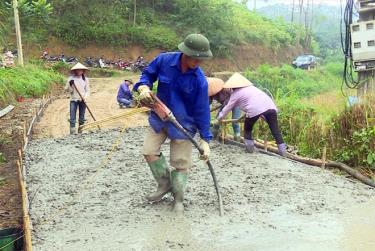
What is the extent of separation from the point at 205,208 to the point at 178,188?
38cm

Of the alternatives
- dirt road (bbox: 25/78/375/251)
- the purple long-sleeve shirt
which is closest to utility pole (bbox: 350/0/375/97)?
the purple long-sleeve shirt

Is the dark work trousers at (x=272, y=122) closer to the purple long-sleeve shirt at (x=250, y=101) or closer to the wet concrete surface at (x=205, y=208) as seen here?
the purple long-sleeve shirt at (x=250, y=101)

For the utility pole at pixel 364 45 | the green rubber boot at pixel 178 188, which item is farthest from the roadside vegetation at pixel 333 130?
the green rubber boot at pixel 178 188

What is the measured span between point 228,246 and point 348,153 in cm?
337

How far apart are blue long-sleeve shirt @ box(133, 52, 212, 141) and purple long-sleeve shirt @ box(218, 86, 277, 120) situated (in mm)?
2373

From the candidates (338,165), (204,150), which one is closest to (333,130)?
(338,165)

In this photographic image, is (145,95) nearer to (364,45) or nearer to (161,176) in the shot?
(161,176)

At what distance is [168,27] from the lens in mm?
33375

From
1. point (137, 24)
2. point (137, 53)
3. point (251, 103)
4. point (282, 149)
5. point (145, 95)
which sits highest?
point (137, 24)

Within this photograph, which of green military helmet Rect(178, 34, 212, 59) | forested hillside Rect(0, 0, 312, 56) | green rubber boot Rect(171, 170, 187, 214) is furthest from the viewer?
forested hillside Rect(0, 0, 312, 56)

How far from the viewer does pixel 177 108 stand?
469cm

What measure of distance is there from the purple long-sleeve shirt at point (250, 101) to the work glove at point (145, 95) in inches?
108

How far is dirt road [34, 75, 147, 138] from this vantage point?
11367 millimetres

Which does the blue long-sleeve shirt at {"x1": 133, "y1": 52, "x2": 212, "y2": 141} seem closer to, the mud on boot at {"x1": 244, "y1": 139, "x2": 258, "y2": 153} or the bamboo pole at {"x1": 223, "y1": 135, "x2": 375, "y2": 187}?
the bamboo pole at {"x1": 223, "y1": 135, "x2": 375, "y2": 187}
